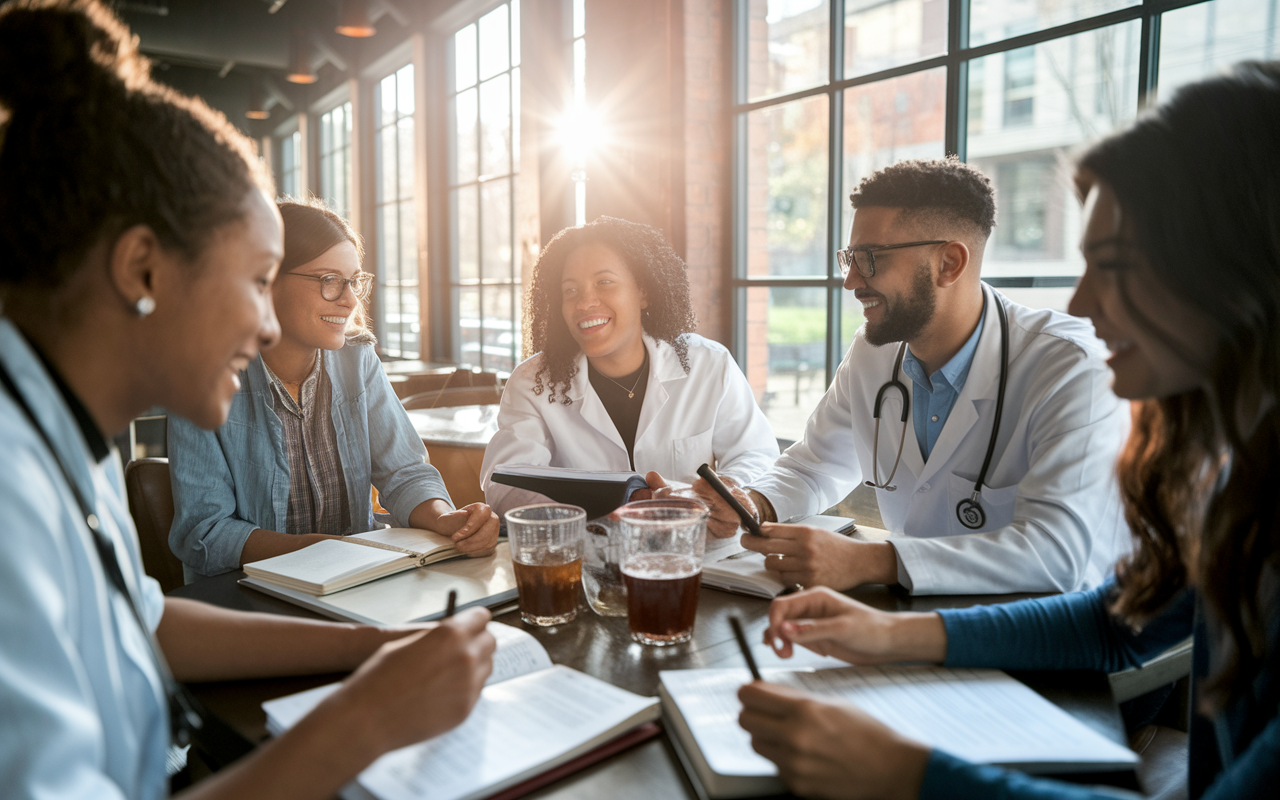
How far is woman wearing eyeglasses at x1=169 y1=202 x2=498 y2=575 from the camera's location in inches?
70.2

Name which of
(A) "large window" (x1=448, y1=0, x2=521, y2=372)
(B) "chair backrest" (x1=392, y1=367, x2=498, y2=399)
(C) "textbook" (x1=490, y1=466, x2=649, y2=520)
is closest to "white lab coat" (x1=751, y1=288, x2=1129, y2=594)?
(C) "textbook" (x1=490, y1=466, x2=649, y2=520)

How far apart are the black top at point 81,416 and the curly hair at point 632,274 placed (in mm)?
1670

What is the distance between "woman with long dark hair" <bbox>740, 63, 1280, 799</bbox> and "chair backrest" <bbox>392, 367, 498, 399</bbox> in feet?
14.6

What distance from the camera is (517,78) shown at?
6.18 metres

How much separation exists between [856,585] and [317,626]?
840mm

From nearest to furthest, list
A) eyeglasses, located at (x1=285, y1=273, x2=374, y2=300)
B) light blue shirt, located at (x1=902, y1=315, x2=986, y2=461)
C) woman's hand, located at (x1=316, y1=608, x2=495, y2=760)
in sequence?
woman's hand, located at (x1=316, y1=608, x2=495, y2=760), light blue shirt, located at (x1=902, y1=315, x2=986, y2=461), eyeglasses, located at (x1=285, y1=273, x2=374, y2=300)

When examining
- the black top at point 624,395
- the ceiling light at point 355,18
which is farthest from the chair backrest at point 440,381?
the black top at point 624,395

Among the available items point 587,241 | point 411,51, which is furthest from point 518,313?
point 587,241

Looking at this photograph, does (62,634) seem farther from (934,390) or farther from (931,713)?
(934,390)

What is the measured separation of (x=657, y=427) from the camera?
245 cm

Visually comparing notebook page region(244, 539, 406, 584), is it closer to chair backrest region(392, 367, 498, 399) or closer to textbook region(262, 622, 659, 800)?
textbook region(262, 622, 659, 800)

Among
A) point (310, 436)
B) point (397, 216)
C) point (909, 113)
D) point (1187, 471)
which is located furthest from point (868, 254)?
point (397, 216)

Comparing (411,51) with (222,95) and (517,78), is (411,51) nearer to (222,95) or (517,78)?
(517,78)

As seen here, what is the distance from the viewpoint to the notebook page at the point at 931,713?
2.72ft
